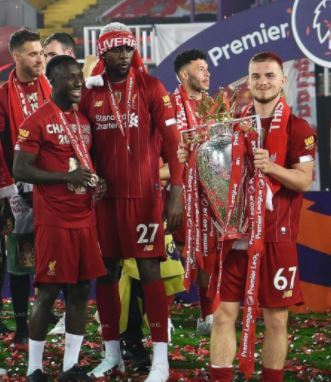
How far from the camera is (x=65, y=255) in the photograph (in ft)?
17.5

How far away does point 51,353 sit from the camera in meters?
6.29

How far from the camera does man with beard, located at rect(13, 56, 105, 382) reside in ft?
17.4

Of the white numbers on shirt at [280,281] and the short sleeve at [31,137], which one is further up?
the short sleeve at [31,137]

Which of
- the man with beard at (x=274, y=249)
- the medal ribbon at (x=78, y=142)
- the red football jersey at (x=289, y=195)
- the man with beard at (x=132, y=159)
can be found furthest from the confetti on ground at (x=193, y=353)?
the medal ribbon at (x=78, y=142)

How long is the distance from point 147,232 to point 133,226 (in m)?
0.08

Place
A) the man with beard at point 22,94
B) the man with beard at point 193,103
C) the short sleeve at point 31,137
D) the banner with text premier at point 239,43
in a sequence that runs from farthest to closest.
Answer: the banner with text premier at point 239,43 → the man with beard at point 193,103 → the man with beard at point 22,94 → the short sleeve at point 31,137

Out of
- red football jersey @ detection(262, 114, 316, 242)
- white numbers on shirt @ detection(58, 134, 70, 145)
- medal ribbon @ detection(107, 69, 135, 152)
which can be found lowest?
red football jersey @ detection(262, 114, 316, 242)

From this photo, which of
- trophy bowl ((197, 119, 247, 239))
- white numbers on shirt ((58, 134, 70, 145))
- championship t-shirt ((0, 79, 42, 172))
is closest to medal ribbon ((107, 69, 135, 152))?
white numbers on shirt ((58, 134, 70, 145))

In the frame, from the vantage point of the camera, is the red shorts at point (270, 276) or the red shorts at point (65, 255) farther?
the red shorts at point (65, 255)

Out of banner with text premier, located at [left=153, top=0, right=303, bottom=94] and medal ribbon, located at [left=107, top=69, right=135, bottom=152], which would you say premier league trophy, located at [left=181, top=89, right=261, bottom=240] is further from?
banner with text premier, located at [left=153, top=0, right=303, bottom=94]

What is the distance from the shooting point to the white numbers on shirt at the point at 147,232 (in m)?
5.50

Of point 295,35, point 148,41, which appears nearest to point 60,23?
point 148,41

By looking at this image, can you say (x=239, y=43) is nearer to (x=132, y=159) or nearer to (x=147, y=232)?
(x=132, y=159)

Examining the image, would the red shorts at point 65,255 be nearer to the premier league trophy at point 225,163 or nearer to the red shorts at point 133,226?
the red shorts at point 133,226
